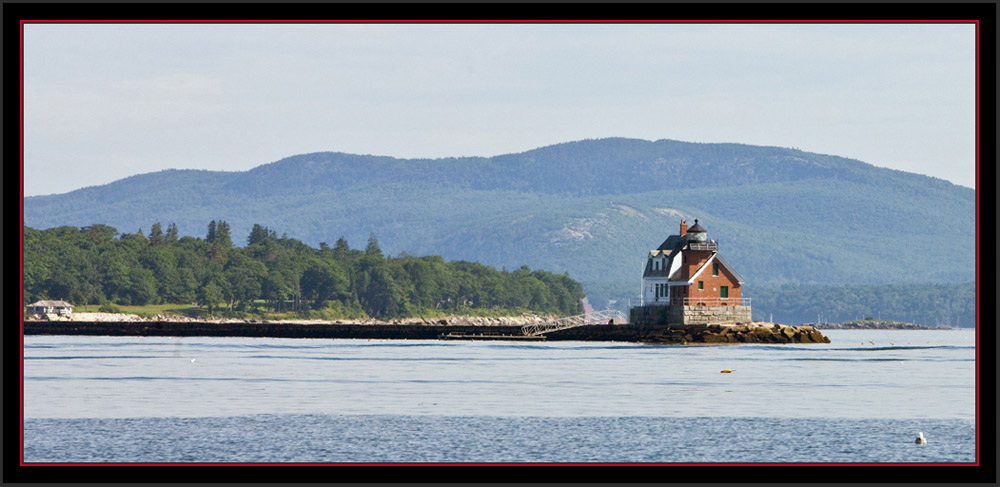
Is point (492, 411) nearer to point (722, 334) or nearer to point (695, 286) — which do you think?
point (722, 334)

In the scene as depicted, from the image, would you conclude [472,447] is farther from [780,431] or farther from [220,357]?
[220,357]

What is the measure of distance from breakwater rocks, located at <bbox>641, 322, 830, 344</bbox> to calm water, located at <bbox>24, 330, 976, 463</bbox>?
36.4 m

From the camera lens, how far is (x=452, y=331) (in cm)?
15875

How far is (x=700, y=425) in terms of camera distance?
154 ft

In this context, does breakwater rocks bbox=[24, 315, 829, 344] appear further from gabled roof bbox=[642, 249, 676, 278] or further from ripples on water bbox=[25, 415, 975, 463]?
ripples on water bbox=[25, 415, 975, 463]

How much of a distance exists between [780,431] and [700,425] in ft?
10.6

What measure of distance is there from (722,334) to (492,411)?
267ft

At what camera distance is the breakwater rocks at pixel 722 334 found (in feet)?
424

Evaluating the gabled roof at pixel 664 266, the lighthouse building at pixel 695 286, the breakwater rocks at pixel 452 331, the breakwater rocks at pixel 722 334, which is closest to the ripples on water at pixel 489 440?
the breakwater rocks at pixel 722 334

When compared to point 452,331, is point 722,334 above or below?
above

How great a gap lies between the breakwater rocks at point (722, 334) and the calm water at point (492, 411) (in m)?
36.4

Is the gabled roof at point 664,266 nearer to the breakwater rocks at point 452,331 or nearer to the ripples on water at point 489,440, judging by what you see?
the breakwater rocks at point 452,331

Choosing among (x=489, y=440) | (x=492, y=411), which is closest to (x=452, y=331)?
(x=492, y=411)
